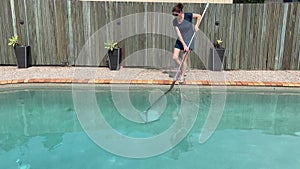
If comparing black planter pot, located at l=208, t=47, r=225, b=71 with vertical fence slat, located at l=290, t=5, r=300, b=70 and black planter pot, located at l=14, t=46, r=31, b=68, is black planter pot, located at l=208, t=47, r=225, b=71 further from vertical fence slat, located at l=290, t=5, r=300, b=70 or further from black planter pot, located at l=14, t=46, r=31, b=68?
black planter pot, located at l=14, t=46, r=31, b=68

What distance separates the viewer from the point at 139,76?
636 centimetres

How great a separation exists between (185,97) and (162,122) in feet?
3.05

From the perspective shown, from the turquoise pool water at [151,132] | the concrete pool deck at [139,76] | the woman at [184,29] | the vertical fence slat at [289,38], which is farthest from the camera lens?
the vertical fence slat at [289,38]

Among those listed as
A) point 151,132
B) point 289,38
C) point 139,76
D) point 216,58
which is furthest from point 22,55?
point 289,38

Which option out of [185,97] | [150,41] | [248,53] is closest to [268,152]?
[185,97]

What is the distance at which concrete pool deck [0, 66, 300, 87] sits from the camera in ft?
19.6

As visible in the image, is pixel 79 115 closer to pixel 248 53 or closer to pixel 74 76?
pixel 74 76

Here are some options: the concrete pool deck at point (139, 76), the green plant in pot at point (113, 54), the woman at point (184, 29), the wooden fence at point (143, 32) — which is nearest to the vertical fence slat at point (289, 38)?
the wooden fence at point (143, 32)

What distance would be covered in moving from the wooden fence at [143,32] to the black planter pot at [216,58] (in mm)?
191

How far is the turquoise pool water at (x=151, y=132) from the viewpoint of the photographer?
3.73m

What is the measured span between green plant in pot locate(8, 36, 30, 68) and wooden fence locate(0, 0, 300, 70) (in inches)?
8.0

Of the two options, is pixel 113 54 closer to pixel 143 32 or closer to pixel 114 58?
pixel 114 58

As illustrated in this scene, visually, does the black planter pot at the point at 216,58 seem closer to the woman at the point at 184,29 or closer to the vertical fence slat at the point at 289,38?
the woman at the point at 184,29

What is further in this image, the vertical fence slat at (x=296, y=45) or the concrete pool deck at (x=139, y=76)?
the vertical fence slat at (x=296, y=45)
